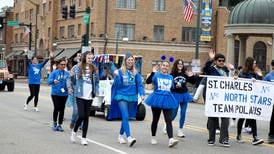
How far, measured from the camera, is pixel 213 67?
12.8 m

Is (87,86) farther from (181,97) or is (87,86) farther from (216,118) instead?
(216,118)

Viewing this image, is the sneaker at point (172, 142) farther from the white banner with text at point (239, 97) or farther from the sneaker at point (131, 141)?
the white banner with text at point (239, 97)

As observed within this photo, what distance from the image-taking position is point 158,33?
58031mm

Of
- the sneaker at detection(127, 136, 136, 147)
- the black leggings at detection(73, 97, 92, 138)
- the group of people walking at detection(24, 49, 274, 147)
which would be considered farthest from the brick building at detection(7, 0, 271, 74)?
the sneaker at detection(127, 136, 136, 147)

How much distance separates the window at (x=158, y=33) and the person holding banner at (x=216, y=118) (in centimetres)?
4482

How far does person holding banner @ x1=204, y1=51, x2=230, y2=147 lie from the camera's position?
480 inches

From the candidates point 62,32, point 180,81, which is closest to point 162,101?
point 180,81

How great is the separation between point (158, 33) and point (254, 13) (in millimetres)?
21402

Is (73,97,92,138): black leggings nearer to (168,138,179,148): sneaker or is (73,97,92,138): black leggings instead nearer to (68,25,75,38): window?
(168,138,179,148): sneaker

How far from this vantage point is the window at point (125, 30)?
186 feet

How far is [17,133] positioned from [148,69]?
145 feet

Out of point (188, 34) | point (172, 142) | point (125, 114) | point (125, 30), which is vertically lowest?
point (172, 142)

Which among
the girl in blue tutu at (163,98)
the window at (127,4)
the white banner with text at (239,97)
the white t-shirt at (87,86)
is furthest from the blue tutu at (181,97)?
the window at (127,4)

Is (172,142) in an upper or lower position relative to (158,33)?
lower
